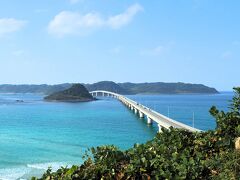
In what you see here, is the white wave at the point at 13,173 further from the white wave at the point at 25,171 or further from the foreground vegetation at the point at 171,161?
the foreground vegetation at the point at 171,161

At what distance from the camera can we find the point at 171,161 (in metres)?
9.35

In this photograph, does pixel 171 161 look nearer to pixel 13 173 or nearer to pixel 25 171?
pixel 25 171

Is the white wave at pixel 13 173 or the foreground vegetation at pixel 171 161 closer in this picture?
the foreground vegetation at pixel 171 161

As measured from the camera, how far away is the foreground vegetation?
8.88 metres

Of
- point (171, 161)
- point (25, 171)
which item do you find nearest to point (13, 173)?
point (25, 171)

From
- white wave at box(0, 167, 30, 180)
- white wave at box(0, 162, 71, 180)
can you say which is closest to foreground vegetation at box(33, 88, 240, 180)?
white wave at box(0, 162, 71, 180)

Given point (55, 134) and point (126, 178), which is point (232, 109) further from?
point (55, 134)

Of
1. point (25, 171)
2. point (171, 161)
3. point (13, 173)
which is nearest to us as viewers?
point (171, 161)

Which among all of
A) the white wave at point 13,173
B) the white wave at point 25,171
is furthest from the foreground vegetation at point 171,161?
the white wave at point 13,173

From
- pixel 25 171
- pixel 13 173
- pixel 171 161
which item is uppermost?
pixel 171 161

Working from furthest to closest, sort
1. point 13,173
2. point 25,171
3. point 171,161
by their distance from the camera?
point 25,171 < point 13,173 < point 171,161

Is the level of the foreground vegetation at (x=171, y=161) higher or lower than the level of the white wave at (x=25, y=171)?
higher

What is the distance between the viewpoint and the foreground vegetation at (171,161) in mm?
8875

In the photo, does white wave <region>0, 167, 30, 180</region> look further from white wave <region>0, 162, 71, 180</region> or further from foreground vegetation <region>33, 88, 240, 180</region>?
foreground vegetation <region>33, 88, 240, 180</region>
